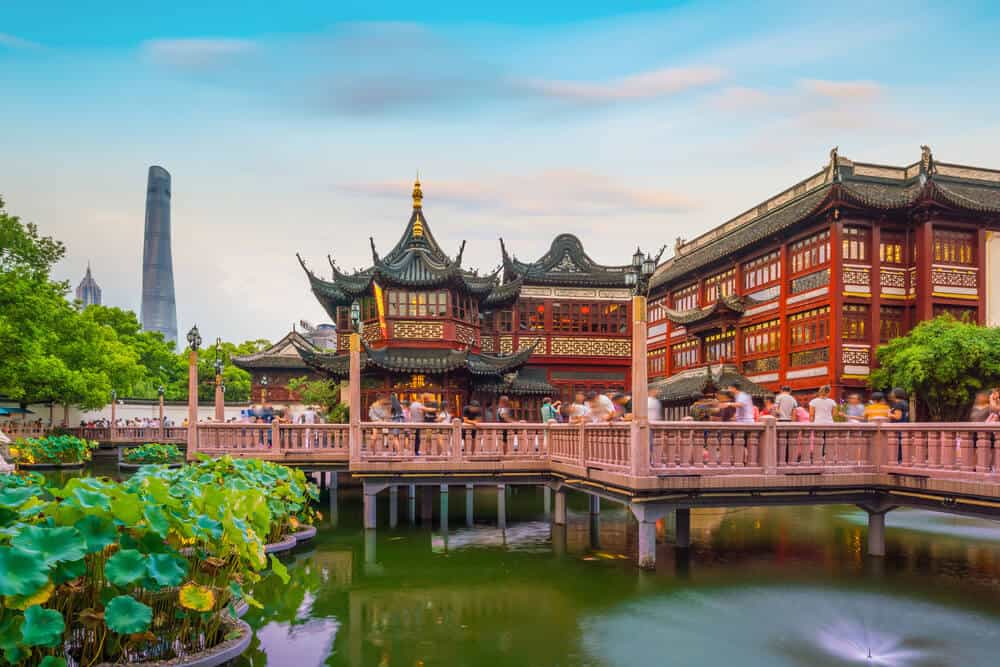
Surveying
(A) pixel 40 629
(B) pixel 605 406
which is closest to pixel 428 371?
(B) pixel 605 406

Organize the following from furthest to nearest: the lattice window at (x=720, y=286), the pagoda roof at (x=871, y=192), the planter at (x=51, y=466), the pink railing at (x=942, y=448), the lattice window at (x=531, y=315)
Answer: the lattice window at (x=720, y=286)
the lattice window at (x=531, y=315)
the planter at (x=51, y=466)
the pagoda roof at (x=871, y=192)
the pink railing at (x=942, y=448)

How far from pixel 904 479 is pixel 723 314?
25.3 meters

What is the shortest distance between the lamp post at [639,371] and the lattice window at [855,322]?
19.8 metres

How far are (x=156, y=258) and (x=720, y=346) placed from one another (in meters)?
149

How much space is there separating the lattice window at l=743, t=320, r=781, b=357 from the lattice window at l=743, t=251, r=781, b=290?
1.81m

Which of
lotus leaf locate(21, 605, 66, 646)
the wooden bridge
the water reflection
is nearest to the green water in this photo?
the water reflection

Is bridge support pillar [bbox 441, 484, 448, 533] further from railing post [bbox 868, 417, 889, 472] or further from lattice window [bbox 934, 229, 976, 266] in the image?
lattice window [bbox 934, 229, 976, 266]

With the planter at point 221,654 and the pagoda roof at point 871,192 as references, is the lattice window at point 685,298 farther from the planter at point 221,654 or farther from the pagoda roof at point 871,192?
the planter at point 221,654

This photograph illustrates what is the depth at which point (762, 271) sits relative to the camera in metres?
34.6

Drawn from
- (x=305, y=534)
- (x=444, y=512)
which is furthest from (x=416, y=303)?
(x=305, y=534)

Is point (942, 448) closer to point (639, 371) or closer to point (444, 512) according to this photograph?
point (639, 371)

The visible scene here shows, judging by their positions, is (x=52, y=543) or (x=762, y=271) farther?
(x=762, y=271)

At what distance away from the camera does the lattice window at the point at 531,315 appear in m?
36.3

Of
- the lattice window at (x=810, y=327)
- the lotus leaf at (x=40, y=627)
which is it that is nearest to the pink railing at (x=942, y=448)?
the lotus leaf at (x=40, y=627)
